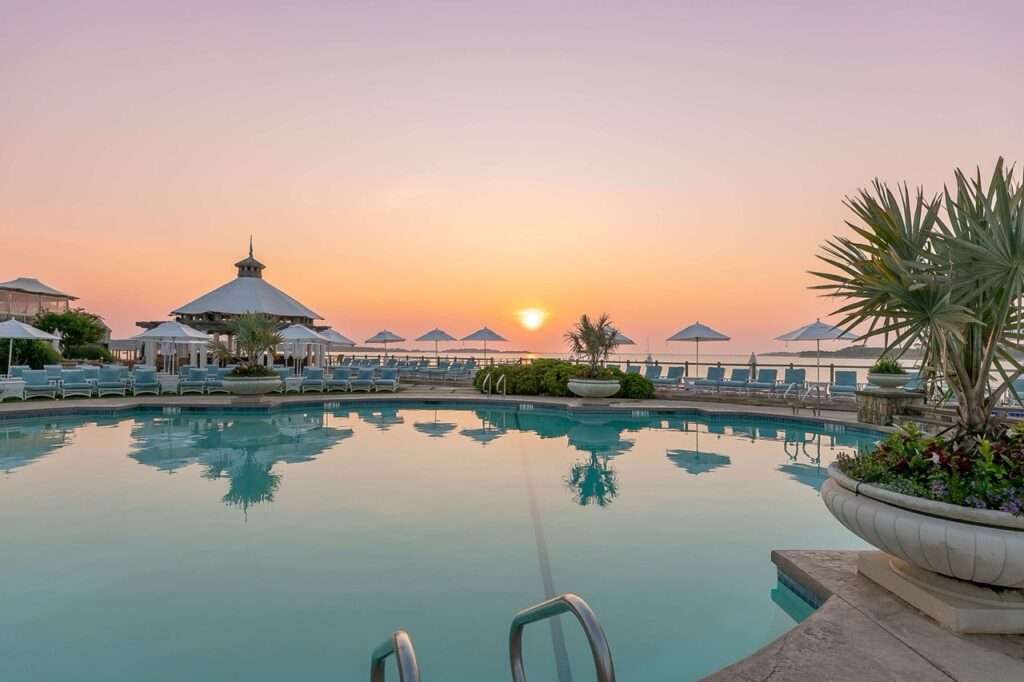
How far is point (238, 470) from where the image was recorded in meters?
7.68

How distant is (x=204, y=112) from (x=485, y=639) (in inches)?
551

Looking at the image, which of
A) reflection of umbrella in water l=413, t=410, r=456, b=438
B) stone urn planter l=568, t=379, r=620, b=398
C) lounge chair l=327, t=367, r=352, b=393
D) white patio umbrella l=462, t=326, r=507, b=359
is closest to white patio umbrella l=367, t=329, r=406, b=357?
white patio umbrella l=462, t=326, r=507, b=359

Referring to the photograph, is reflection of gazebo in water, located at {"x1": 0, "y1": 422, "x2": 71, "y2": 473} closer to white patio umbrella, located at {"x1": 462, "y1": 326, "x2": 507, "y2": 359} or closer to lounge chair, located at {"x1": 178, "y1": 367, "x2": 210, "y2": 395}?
lounge chair, located at {"x1": 178, "y1": 367, "x2": 210, "y2": 395}

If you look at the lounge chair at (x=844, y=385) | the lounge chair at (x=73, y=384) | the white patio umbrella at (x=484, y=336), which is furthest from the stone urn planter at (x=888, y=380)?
the lounge chair at (x=73, y=384)

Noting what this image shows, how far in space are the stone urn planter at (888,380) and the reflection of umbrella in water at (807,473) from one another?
167 inches

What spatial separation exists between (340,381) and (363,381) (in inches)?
28.0

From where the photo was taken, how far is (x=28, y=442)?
9406mm

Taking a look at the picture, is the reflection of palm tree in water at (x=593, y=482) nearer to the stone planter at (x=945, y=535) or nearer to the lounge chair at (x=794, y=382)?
the stone planter at (x=945, y=535)

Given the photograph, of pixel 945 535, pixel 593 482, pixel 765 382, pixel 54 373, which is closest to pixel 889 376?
pixel 765 382

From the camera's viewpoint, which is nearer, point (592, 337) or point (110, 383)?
point (592, 337)

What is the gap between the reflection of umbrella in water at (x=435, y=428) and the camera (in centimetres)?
1086

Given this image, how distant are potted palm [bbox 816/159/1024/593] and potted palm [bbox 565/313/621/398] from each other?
10.5 meters

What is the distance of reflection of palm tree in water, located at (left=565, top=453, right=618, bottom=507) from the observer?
6.47 meters

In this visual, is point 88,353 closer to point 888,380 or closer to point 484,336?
point 484,336
